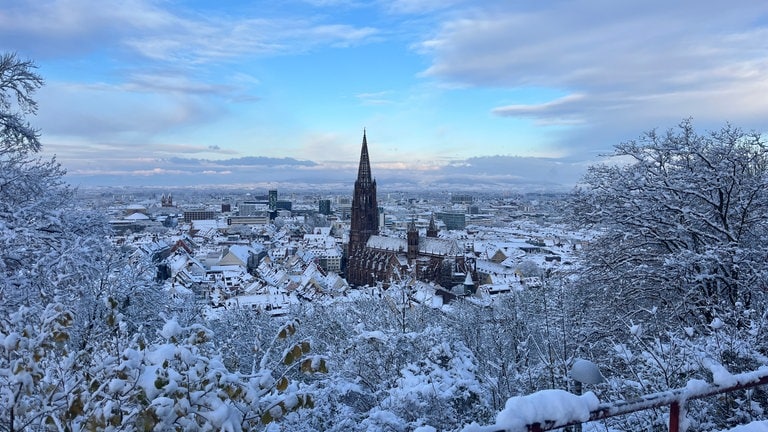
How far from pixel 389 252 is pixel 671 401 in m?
58.2

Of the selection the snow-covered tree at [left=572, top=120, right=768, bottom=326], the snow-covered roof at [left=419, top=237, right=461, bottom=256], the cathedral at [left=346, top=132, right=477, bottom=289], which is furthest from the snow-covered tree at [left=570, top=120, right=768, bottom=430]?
the snow-covered roof at [left=419, top=237, right=461, bottom=256]

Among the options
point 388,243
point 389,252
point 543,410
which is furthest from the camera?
point 388,243

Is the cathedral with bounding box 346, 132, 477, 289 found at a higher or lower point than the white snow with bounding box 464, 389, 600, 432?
lower

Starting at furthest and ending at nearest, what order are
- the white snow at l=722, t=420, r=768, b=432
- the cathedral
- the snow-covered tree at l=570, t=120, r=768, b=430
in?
the cathedral < the snow-covered tree at l=570, t=120, r=768, b=430 < the white snow at l=722, t=420, r=768, b=432

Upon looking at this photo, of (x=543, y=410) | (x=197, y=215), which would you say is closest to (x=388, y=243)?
(x=543, y=410)

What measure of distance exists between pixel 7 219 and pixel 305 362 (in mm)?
6473

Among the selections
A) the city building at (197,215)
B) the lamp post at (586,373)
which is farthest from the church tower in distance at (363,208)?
the city building at (197,215)

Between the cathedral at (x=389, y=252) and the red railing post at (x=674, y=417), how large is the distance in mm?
40668

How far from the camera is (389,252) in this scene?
60.7 m

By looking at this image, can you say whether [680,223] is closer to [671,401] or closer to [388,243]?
[671,401]

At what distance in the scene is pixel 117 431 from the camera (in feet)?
7.86

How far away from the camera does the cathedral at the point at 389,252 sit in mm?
51906

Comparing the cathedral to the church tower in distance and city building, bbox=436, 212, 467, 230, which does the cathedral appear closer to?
the church tower in distance

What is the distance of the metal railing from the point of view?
7.27 ft
